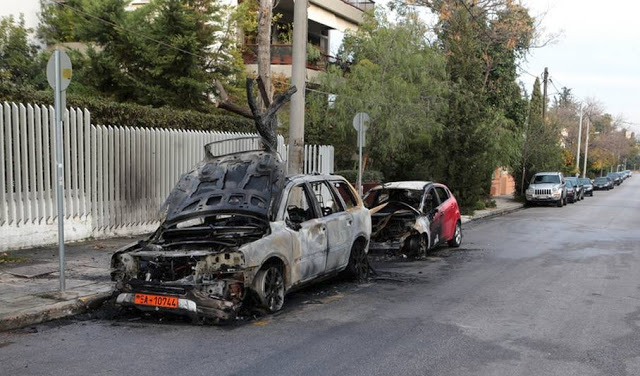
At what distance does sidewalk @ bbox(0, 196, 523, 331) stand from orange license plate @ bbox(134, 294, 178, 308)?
42.9 inches

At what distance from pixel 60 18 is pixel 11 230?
60.2 feet

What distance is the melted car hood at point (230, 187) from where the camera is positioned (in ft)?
22.8

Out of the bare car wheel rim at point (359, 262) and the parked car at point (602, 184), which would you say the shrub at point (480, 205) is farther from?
the parked car at point (602, 184)

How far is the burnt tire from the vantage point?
8680 mm

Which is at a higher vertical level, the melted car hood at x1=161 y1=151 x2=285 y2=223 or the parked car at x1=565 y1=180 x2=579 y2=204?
the melted car hood at x1=161 y1=151 x2=285 y2=223

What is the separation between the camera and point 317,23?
28.2m

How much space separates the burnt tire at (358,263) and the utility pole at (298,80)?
318cm

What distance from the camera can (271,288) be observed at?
6582mm

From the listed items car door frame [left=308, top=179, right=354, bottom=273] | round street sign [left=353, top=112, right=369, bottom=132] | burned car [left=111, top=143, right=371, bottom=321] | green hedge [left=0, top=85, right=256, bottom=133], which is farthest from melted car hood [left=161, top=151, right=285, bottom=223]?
round street sign [left=353, top=112, right=369, bottom=132]

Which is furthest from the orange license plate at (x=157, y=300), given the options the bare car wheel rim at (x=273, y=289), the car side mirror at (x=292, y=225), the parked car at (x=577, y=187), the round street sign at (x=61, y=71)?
the parked car at (x=577, y=187)

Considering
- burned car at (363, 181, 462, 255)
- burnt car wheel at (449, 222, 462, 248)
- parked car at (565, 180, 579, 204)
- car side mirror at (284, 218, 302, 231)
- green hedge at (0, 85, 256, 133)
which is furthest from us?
parked car at (565, 180, 579, 204)

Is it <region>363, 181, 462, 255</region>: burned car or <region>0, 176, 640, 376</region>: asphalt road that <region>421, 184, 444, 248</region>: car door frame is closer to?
<region>363, 181, 462, 255</region>: burned car

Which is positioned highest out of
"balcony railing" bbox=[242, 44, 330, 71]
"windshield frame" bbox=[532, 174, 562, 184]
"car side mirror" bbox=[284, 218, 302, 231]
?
"balcony railing" bbox=[242, 44, 330, 71]

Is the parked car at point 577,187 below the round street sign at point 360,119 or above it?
below
